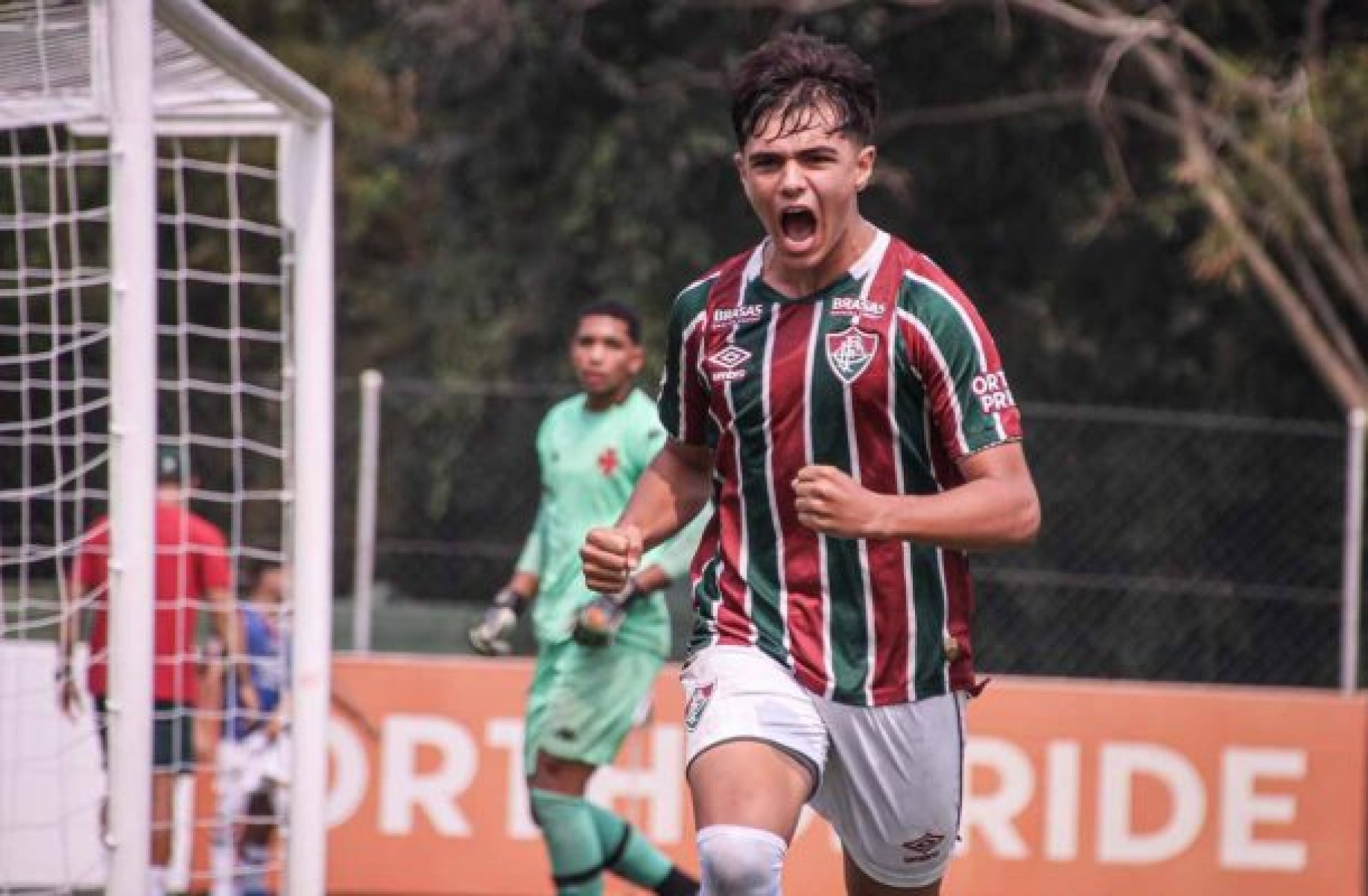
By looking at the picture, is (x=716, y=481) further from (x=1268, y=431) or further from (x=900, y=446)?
(x=1268, y=431)

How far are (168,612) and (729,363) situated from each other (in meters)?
5.16

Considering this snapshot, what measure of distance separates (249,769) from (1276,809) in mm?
4749

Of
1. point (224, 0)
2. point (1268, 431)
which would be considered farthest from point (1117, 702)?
point (224, 0)

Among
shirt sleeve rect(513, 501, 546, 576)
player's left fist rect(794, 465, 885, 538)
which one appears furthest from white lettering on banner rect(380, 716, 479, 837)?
player's left fist rect(794, 465, 885, 538)

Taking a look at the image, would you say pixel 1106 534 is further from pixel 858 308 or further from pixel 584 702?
pixel 858 308

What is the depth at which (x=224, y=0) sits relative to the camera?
19672 mm

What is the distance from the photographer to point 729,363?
4602 mm

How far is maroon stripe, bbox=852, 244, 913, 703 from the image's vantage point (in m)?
4.48

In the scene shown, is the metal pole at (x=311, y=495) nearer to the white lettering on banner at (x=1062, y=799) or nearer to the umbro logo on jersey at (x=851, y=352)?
the umbro logo on jersey at (x=851, y=352)

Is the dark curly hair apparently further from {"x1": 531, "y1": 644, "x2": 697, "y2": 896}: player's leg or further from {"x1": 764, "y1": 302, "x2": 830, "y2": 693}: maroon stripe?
{"x1": 531, "y1": 644, "x2": 697, "y2": 896}: player's leg

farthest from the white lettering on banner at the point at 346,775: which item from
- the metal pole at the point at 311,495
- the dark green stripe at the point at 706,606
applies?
the dark green stripe at the point at 706,606

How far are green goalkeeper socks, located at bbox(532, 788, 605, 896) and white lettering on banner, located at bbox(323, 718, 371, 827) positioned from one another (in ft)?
8.91

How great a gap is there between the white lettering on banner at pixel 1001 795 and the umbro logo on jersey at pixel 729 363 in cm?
589

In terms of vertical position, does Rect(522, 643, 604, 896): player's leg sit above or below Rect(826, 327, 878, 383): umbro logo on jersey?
below
